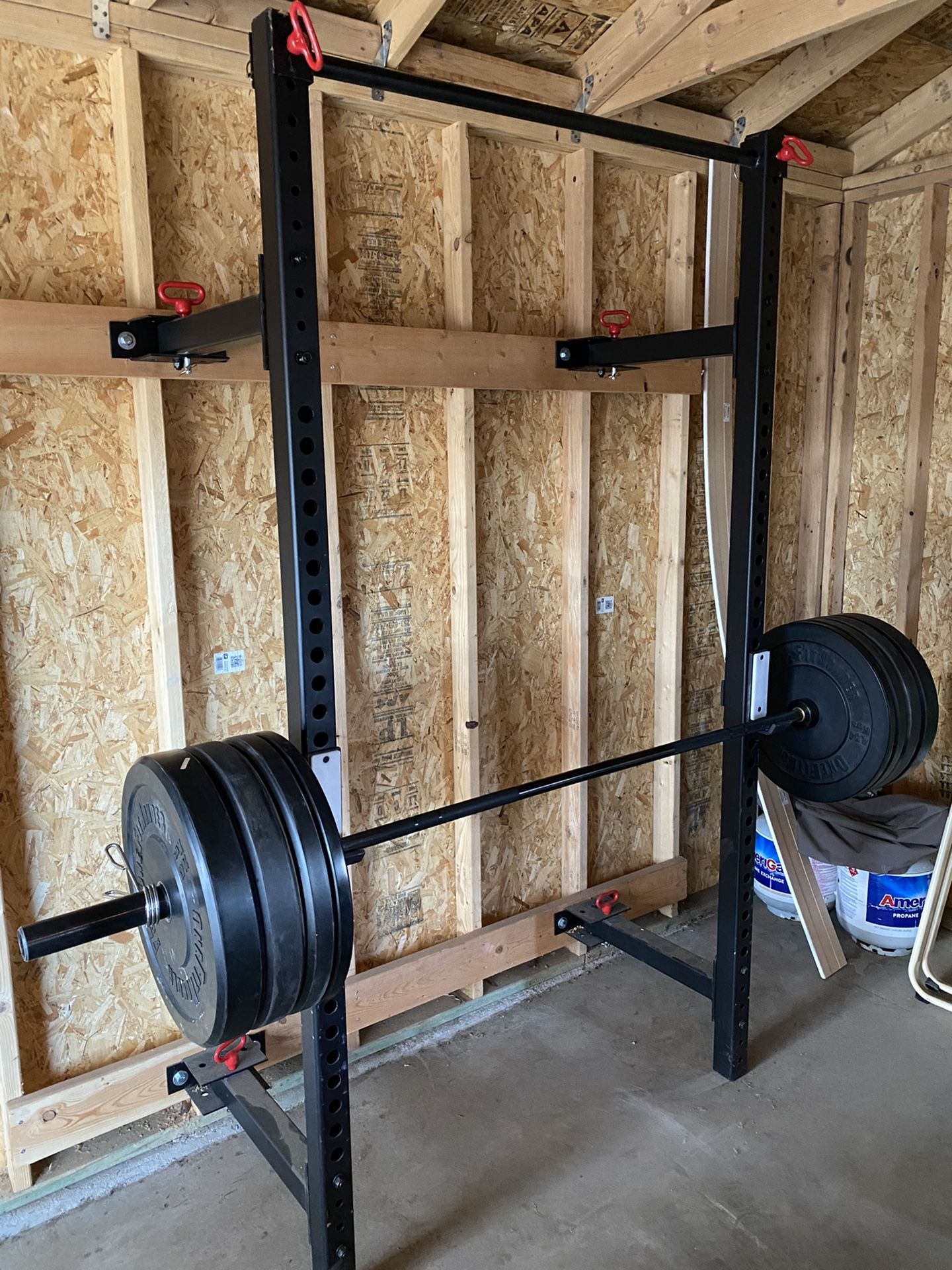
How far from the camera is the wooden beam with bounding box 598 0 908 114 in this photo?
2322mm

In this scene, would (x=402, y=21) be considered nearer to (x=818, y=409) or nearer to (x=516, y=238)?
(x=516, y=238)

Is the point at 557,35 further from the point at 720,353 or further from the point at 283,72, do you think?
the point at 283,72

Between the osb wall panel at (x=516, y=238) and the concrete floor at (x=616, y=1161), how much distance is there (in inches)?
84.4

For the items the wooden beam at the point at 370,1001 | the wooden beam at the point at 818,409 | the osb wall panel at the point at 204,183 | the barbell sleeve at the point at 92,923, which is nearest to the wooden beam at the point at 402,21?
the osb wall panel at the point at 204,183

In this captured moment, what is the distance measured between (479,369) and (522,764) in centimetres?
124

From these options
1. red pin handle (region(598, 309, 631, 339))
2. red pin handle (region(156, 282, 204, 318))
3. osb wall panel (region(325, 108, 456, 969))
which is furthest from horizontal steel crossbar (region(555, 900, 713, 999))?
red pin handle (region(156, 282, 204, 318))

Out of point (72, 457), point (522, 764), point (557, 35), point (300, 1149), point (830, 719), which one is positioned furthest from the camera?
point (522, 764)

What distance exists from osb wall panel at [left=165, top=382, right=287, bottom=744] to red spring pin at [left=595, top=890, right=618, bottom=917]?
50.5 inches

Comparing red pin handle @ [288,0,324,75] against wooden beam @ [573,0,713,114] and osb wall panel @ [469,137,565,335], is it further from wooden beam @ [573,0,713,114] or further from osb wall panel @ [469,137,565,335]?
wooden beam @ [573,0,713,114]

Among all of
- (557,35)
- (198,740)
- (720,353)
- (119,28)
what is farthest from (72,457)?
(557,35)

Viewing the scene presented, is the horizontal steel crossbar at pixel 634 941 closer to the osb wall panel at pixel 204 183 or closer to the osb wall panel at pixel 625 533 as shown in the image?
the osb wall panel at pixel 625 533

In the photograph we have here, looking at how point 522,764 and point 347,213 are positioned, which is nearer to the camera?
point 347,213

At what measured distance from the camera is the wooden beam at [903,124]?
3.27m

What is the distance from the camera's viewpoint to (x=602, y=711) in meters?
3.28
